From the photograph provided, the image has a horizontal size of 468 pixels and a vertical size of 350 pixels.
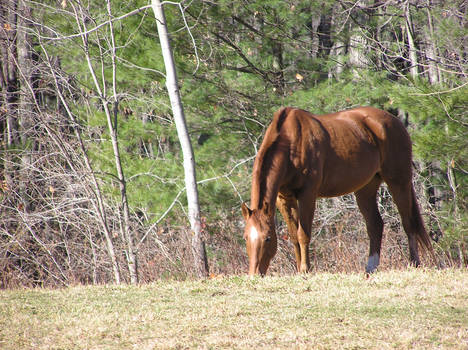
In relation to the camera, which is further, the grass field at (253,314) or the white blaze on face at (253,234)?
the white blaze on face at (253,234)

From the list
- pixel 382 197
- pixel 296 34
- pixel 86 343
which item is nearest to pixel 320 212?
pixel 382 197

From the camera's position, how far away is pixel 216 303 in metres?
5.62

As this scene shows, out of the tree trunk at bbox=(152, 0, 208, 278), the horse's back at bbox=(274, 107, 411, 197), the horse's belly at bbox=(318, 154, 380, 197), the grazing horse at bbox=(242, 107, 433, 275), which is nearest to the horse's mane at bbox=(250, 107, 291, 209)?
the grazing horse at bbox=(242, 107, 433, 275)

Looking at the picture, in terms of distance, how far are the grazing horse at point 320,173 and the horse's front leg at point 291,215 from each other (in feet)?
0.04

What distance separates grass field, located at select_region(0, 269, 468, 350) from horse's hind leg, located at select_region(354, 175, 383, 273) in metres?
1.43

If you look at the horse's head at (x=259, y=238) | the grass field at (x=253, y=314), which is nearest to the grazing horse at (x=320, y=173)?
the horse's head at (x=259, y=238)

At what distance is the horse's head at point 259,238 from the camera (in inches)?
254

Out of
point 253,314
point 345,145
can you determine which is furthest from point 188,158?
point 253,314

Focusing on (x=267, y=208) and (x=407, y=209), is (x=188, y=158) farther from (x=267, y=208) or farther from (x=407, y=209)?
(x=407, y=209)

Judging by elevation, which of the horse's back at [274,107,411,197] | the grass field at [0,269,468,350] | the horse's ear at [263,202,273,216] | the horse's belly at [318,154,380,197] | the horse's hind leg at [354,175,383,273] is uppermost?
the horse's back at [274,107,411,197]

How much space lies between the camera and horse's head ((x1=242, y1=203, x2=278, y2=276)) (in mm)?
6449

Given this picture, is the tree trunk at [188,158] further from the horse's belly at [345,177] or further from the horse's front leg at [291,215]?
the horse's belly at [345,177]

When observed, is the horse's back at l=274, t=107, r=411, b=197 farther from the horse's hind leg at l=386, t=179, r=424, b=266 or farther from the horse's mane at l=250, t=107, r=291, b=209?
the horse's hind leg at l=386, t=179, r=424, b=266

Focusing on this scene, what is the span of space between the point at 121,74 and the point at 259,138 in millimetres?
3132
